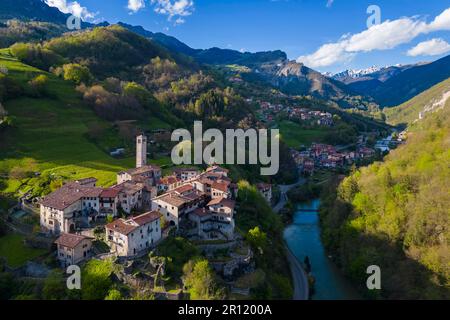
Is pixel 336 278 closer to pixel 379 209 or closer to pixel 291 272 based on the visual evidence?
pixel 291 272

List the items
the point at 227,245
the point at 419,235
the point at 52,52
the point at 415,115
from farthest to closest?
1. the point at 415,115
2. the point at 52,52
3. the point at 419,235
4. the point at 227,245

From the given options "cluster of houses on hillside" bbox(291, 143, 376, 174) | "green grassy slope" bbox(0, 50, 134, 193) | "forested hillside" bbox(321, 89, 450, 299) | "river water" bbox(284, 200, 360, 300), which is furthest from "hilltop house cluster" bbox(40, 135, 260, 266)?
"cluster of houses on hillside" bbox(291, 143, 376, 174)

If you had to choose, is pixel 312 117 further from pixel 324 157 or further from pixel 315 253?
pixel 315 253

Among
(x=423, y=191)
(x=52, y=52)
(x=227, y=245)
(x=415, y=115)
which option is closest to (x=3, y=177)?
(x=227, y=245)

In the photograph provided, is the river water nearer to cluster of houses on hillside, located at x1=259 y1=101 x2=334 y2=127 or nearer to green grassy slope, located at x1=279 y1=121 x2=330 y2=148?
green grassy slope, located at x1=279 y1=121 x2=330 y2=148

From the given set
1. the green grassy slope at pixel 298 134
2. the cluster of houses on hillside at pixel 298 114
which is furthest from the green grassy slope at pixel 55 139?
the cluster of houses on hillside at pixel 298 114

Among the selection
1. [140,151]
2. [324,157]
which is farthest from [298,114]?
[140,151]
